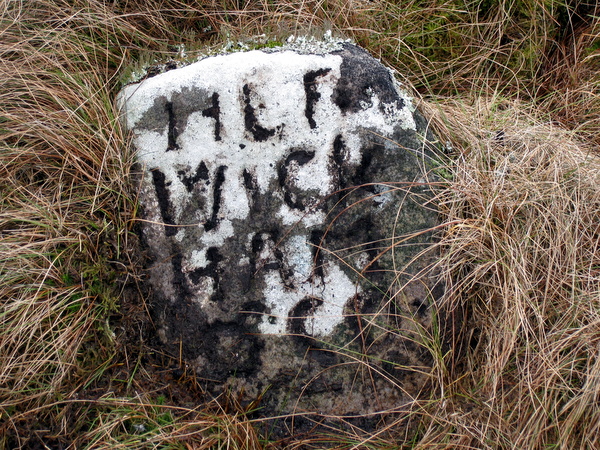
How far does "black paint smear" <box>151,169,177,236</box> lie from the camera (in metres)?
2.10

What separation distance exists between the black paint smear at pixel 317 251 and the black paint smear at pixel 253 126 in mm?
445

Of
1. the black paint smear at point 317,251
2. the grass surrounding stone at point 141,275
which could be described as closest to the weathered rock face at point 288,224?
the black paint smear at point 317,251

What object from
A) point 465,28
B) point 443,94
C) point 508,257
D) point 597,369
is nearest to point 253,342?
point 508,257

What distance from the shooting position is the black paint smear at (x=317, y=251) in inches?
79.9

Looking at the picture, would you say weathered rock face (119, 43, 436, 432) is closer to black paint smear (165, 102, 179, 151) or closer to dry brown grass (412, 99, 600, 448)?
black paint smear (165, 102, 179, 151)

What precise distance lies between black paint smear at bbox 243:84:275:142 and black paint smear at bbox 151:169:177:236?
0.42m

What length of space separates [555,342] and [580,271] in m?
0.34

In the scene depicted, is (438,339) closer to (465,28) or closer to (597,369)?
(597,369)

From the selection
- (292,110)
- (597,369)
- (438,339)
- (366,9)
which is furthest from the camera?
(366,9)

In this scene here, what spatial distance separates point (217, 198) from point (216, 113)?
1.17ft

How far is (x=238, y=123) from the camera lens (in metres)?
2.10

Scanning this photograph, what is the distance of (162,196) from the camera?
2107 millimetres

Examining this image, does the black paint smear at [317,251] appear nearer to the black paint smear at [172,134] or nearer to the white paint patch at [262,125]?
the white paint patch at [262,125]

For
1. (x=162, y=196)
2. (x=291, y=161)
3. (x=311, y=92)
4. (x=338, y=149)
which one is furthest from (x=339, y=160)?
(x=162, y=196)
